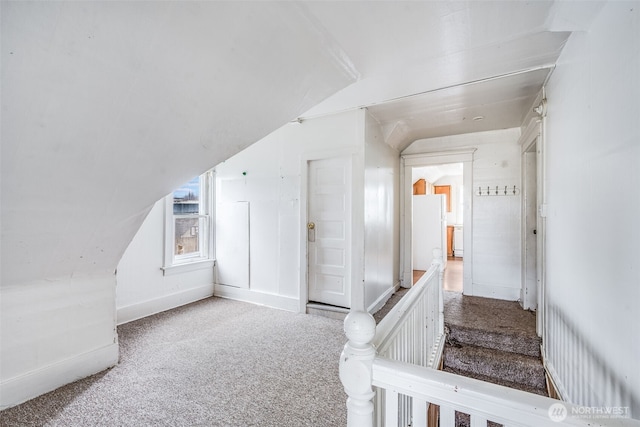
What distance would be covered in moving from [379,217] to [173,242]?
2.65m

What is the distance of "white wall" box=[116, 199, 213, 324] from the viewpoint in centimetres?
310

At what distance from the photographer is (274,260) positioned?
3645 mm

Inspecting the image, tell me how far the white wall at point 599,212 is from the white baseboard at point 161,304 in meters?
3.88

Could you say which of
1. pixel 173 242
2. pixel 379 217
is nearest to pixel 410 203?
pixel 379 217

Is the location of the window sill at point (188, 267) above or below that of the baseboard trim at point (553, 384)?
above

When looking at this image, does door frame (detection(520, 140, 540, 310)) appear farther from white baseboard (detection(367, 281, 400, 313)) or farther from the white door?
the white door

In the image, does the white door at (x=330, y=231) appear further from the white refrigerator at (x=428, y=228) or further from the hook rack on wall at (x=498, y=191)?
the white refrigerator at (x=428, y=228)

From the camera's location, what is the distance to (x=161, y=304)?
3432 millimetres

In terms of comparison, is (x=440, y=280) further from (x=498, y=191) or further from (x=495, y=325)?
(x=498, y=191)

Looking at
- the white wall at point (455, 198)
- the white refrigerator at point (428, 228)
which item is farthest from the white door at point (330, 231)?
the white wall at point (455, 198)

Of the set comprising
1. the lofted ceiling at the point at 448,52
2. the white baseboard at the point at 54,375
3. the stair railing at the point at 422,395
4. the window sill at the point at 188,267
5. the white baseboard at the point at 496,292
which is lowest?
the white baseboard at the point at 54,375

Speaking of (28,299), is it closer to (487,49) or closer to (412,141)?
(487,49)

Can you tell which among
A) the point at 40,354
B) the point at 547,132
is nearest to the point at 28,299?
the point at 40,354

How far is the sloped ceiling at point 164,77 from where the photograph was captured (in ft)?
3.39
